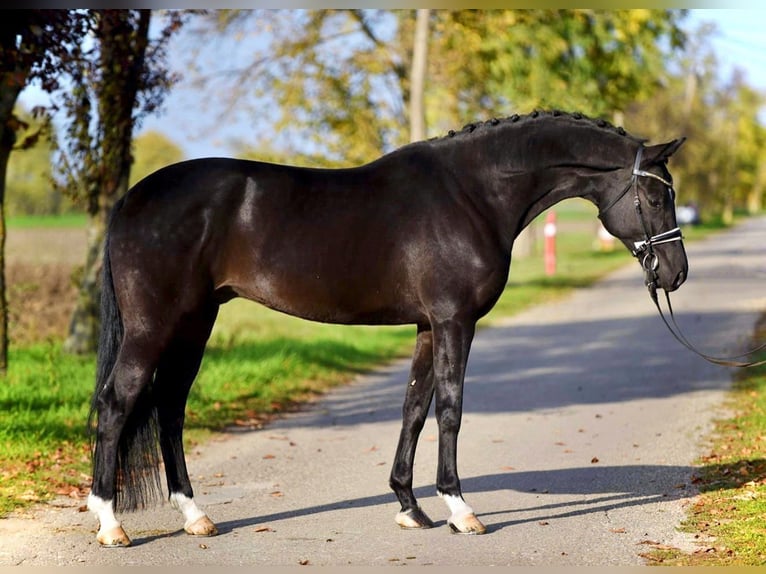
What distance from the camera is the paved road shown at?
20.0 ft

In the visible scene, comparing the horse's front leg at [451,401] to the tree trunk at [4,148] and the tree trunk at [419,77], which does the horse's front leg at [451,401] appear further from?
the tree trunk at [419,77]

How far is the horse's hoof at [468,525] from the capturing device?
6.43m

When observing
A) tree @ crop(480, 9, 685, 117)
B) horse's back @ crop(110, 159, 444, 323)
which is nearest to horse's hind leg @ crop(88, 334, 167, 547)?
horse's back @ crop(110, 159, 444, 323)

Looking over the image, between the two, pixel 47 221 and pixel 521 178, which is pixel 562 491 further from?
pixel 47 221

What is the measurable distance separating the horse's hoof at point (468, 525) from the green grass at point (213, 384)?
2.72m

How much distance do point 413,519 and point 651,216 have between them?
7.49 ft

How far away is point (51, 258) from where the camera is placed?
72.8 ft

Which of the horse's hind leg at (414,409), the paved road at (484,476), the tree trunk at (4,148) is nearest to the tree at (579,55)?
the paved road at (484,476)

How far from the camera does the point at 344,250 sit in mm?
6512

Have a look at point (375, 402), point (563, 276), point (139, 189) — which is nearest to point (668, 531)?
point (139, 189)

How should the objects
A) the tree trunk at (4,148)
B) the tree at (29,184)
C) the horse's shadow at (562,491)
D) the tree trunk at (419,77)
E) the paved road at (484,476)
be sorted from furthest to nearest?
1. the tree trunk at (419,77)
2. the tree at (29,184)
3. the tree trunk at (4,148)
4. the horse's shadow at (562,491)
5. the paved road at (484,476)

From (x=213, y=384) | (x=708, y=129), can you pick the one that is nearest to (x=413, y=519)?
(x=213, y=384)

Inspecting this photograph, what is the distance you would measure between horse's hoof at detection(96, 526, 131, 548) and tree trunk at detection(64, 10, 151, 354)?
5603 mm

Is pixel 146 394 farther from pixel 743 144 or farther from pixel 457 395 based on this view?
pixel 743 144
